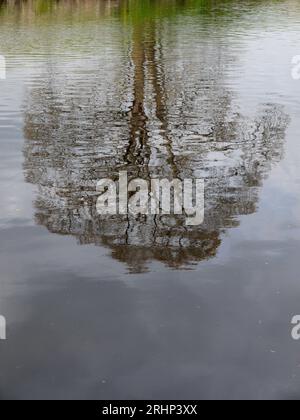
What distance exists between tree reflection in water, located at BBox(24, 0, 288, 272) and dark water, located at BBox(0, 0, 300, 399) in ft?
0.17

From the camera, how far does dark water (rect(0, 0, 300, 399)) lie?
7.44 meters

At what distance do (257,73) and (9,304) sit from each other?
19265mm

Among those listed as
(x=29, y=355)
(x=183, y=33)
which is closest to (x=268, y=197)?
(x=29, y=355)

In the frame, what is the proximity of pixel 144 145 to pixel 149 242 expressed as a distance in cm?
583

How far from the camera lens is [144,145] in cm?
1611

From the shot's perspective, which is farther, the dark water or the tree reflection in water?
the tree reflection in water

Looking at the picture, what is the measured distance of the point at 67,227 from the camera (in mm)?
11414

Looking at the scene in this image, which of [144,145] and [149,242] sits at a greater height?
[149,242]

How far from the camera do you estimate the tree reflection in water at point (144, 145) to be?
11.1 meters

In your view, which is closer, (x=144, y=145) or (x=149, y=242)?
(x=149, y=242)

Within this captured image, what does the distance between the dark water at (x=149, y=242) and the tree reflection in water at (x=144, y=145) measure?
0.05 meters

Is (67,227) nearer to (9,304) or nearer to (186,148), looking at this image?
(9,304)

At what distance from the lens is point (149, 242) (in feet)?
35.1

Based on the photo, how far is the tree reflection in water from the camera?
11.1 m
